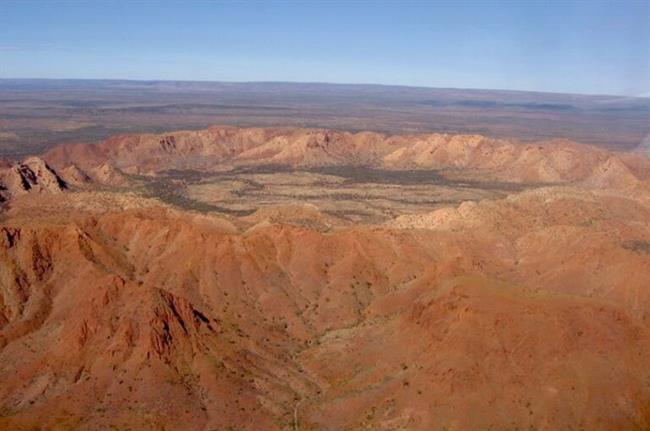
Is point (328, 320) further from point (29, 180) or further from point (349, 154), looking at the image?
point (349, 154)

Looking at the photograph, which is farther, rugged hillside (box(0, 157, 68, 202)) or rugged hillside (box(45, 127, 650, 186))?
rugged hillside (box(45, 127, 650, 186))

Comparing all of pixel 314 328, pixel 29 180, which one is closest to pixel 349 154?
pixel 29 180

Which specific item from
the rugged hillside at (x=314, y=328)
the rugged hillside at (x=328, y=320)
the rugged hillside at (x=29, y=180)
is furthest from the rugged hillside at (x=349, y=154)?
the rugged hillside at (x=314, y=328)

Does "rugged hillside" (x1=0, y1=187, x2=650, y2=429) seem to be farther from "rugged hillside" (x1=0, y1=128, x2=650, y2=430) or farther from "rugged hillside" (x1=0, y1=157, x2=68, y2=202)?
"rugged hillside" (x1=0, y1=157, x2=68, y2=202)

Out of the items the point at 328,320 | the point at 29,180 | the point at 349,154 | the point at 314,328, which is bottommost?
the point at 349,154

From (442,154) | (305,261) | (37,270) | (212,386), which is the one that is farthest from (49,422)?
(442,154)

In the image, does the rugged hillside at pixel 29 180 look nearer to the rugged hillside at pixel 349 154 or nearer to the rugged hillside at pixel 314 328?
the rugged hillside at pixel 349 154

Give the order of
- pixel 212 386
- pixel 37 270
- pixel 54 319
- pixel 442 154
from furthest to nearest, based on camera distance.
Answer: pixel 442 154
pixel 37 270
pixel 54 319
pixel 212 386

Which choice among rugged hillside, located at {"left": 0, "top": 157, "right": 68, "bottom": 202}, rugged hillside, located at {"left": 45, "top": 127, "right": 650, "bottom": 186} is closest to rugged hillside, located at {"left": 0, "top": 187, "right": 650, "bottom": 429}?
rugged hillside, located at {"left": 0, "top": 157, "right": 68, "bottom": 202}

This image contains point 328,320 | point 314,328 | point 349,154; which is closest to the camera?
point 314,328

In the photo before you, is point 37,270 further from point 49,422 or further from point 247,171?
point 247,171

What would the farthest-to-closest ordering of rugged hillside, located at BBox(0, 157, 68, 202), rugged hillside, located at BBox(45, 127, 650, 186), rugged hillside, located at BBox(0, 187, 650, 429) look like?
rugged hillside, located at BBox(45, 127, 650, 186), rugged hillside, located at BBox(0, 157, 68, 202), rugged hillside, located at BBox(0, 187, 650, 429)
